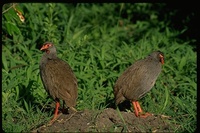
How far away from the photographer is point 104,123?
19.8ft

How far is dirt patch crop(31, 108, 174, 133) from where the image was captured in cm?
593

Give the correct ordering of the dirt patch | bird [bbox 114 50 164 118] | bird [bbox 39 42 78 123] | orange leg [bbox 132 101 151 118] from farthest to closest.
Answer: bird [bbox 114 50 164 118]
orange leg [bbox 132 101 151 118]
bird [bbox 39 42 78 123]
the dirt patch

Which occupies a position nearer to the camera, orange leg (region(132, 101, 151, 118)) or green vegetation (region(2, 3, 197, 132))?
orange leg (region(132, 101, 151, 118))

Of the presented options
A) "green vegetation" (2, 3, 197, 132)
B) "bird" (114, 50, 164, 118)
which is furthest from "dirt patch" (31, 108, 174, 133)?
"bird" (114, 50, 164, 118)

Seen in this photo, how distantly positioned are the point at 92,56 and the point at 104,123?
2350mm

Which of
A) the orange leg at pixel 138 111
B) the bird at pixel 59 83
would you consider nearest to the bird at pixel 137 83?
the orange leg at pixel 138 111

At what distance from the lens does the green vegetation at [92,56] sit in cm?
683

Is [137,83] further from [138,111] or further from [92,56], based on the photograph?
[92,56]

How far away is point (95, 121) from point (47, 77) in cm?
100

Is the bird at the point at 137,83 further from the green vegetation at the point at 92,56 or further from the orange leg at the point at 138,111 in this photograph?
the green vegetation at the point at 92,56

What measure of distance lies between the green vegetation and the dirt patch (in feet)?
0.84

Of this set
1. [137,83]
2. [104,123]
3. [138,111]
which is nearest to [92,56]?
[137,83]

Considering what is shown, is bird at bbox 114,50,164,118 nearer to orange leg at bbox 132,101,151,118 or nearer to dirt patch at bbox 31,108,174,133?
orange leg at bbox 132,101,151,118

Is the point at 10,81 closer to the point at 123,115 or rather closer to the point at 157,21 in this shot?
the point at 123,115
